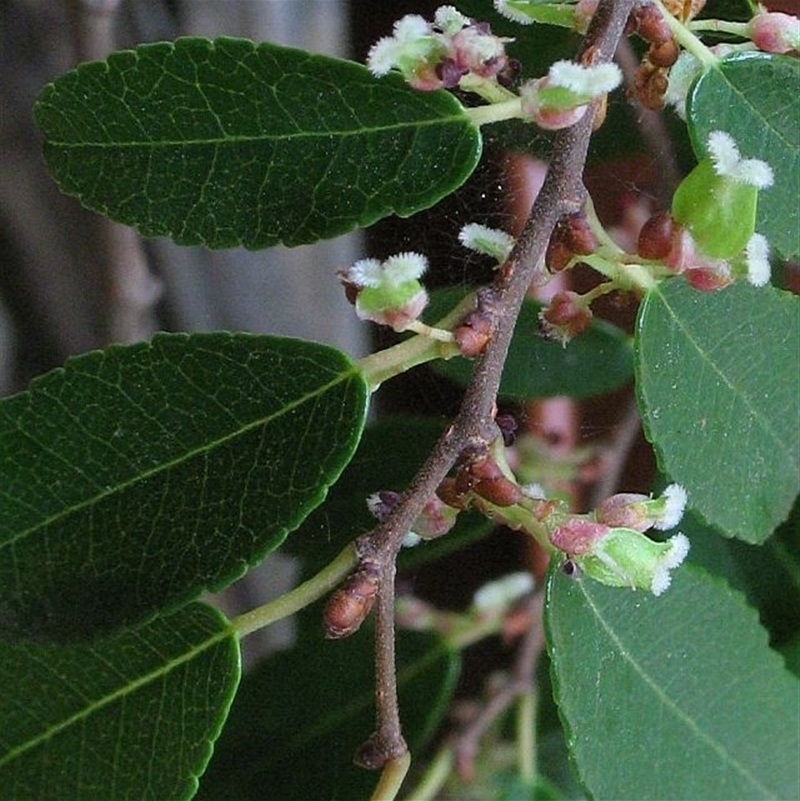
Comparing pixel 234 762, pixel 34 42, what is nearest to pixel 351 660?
pixel 234 762

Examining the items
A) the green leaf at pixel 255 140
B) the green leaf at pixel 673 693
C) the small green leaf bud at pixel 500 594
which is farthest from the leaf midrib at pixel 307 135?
the small green leaf bud at pixel 500 594

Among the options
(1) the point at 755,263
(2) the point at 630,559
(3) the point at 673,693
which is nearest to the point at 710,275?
(1) the point at 755,263

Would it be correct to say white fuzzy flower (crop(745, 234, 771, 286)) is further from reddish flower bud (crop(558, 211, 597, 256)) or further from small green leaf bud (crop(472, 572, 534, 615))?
small green leaf bud (crop(472, 572, 534, 615))

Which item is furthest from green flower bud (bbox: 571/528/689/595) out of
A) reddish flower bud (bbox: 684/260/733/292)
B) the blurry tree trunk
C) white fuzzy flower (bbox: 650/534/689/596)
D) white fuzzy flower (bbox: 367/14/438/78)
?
the blurry tree trunk

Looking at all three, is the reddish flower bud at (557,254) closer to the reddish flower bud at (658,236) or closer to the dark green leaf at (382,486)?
the reddish flower bud at (658,236)

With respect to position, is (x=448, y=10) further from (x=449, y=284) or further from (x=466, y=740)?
(x=466, y=740)

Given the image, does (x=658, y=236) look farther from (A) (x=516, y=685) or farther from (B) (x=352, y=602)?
(A) (x=516, y=685)
